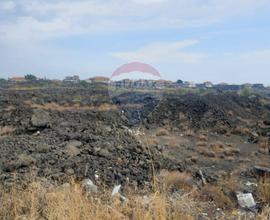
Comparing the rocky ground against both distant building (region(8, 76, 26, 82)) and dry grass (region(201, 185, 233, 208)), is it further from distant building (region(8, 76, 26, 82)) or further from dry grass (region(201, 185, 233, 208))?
distant building (region(8, 76, 26, 82))

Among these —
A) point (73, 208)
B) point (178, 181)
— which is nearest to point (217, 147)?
point (178, 181)

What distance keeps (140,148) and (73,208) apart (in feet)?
21.5

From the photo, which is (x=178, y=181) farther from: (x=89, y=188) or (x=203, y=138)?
(x=203, y=138)

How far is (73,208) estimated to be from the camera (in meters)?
3.24

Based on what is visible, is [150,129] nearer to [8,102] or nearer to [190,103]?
[190,103]

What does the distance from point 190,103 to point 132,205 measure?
76.1ft

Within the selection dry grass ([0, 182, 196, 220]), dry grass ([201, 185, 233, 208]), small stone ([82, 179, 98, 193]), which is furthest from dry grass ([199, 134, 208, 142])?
dry grass ([0, 182, 196, 220])

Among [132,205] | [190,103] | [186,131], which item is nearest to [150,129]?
[186,131]

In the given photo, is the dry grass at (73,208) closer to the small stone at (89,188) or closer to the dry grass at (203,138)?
the small stone at (89,188)

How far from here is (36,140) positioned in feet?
34.7

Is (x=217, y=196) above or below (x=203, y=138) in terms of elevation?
above

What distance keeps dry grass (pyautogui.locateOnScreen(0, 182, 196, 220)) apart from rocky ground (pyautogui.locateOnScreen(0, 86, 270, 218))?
0.39 metres

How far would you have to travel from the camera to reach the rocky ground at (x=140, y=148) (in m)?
7.04

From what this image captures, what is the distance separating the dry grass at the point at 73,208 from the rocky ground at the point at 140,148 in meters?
0.39
